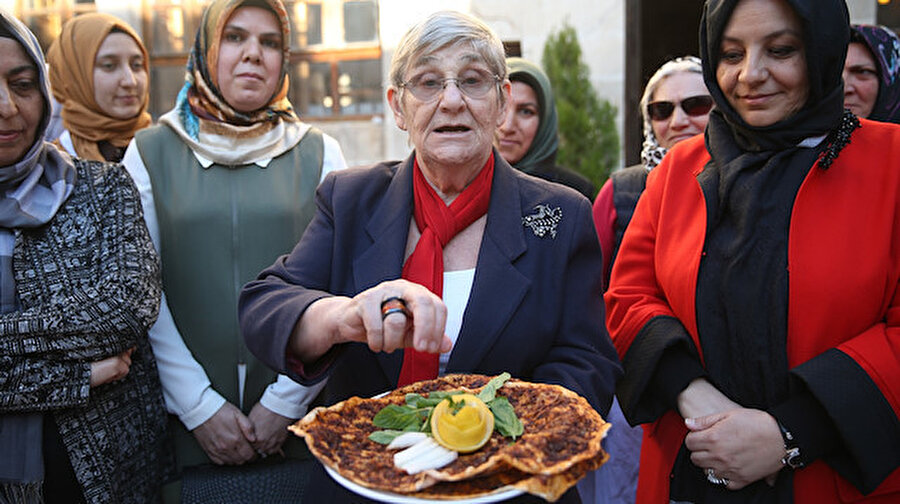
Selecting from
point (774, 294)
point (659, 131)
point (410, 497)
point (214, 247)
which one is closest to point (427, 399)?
point (410, 497)

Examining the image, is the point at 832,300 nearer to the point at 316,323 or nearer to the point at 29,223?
the point at 316,323

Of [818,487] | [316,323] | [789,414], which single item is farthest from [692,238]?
[316,323]

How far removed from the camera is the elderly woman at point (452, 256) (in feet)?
6.03

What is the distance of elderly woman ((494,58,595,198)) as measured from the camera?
3820 mm

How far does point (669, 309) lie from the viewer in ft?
6.90

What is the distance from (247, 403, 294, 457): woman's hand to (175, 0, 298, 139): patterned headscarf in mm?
1140

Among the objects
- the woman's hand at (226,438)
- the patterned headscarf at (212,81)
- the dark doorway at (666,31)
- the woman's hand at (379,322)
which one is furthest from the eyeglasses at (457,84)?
the dark doorway at (666,31)

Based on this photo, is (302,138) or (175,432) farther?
(302,138)

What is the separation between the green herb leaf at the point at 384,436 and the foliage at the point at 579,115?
6.32 m

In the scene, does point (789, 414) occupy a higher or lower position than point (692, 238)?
lower

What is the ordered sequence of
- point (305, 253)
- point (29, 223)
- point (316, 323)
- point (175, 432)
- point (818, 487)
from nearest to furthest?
1. point (316, 323)
2. point (818, 487)
3. point (305, 253)
4. point (29, 223)
5. point (175, 432)

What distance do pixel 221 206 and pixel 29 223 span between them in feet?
2.17

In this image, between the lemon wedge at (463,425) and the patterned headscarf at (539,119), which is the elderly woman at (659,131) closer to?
the patterned headscarf at (539,119)

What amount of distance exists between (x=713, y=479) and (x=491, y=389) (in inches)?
30.6
